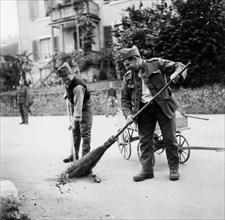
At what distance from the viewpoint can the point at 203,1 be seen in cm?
1323

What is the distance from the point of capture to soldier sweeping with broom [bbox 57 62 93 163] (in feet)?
18.9

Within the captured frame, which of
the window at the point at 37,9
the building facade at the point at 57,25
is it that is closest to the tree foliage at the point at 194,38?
the building facade at the point at 57,25

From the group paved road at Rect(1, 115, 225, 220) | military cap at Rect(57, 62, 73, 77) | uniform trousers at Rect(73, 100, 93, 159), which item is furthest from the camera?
uniform trousers at Rect(73, 100, 93, 159)

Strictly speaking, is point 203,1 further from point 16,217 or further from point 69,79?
point 16,217

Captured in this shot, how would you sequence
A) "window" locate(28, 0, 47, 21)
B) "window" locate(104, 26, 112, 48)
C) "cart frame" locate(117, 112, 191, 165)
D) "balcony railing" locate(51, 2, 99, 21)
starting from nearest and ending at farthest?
"cart frame" locate(117, 112, 191, 165) → "balcony railing" locate(51, 2, 99, 21) → "window" locate(104, 26, 112, 48) → "window" locate(28, 0, 47, 21)

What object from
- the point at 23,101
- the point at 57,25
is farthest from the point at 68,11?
the point at 23,101

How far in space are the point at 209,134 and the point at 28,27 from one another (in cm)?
2267

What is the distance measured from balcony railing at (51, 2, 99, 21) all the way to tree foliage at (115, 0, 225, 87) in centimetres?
949

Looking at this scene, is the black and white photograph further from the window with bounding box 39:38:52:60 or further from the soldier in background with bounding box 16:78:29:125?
the window with bounding box 39:38:52:60

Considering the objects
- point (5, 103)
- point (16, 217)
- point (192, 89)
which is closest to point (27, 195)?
point (16, 217)

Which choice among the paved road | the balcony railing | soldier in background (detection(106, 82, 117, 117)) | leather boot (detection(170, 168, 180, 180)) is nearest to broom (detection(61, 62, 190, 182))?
the paved road

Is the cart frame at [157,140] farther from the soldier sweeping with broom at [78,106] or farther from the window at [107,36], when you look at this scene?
the window at [107,36]

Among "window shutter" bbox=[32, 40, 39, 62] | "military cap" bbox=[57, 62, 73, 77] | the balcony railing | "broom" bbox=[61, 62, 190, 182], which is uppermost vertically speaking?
the balcony railing

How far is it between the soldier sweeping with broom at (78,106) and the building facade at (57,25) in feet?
54.0
